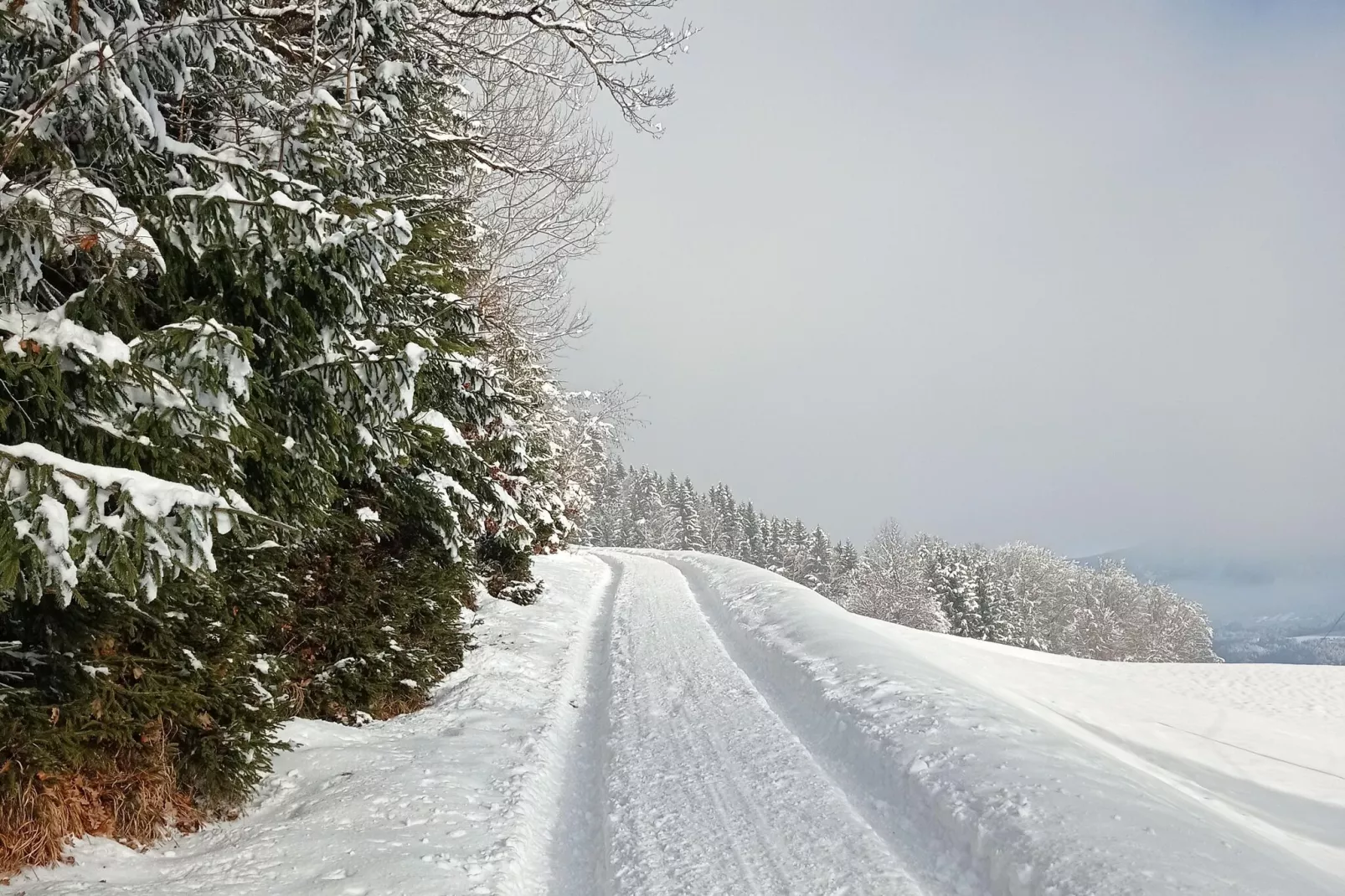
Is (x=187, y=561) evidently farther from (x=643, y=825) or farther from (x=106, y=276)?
(x=643, y=825)

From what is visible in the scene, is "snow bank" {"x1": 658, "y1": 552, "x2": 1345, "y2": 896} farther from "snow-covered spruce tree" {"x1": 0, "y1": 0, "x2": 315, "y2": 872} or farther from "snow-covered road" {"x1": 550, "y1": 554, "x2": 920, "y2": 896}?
"snow-covered spruce tree" {"x1": 0, "y1": 0, "x2": 315, "y2": 872}

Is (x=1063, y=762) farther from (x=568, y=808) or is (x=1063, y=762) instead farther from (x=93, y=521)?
(x=93, y=521)

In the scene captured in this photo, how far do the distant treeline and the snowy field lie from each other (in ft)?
135

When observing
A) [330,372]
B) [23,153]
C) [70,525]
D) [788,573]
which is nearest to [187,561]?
[70,525]

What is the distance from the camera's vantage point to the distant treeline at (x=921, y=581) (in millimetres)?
47625

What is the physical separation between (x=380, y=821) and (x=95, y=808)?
5.13 ft

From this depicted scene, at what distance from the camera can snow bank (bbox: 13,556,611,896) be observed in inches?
137

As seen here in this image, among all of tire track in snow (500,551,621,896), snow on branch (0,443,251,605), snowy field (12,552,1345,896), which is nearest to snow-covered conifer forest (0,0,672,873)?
snow on branch (0,443,251,605)

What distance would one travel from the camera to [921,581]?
55438 mm

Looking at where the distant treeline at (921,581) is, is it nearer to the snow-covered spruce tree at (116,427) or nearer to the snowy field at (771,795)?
the snowy field at (771,795)

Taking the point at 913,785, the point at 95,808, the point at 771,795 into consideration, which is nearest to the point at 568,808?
the point at 771,795

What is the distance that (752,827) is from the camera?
4598mm

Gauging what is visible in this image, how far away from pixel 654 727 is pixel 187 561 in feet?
16.5

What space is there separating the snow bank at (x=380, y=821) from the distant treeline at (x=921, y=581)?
45.9m
